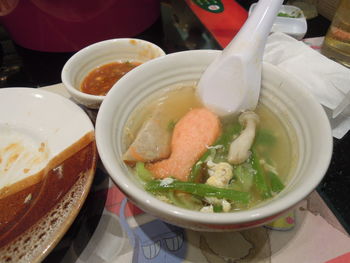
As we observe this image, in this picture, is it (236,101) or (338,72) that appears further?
(338,72)

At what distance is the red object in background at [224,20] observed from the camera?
1.46 meters

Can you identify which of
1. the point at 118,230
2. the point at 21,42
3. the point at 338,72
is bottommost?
the point at 118,230

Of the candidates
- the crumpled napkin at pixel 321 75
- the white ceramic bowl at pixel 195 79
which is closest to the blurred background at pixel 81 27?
the crumpled napkin at pixel 321 75

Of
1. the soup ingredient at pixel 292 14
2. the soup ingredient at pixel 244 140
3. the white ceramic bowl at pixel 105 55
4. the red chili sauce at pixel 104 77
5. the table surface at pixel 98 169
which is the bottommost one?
the table surface at pixel 98 169

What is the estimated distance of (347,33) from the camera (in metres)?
1.26

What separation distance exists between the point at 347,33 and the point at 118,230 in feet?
4.05

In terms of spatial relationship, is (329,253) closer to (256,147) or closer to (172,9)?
(256,147)

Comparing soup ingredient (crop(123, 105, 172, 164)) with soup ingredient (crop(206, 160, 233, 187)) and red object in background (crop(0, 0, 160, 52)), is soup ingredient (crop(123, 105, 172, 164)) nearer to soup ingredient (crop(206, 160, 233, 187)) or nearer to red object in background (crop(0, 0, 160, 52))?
soup ingredient (crop(206, 160, 233, 187))

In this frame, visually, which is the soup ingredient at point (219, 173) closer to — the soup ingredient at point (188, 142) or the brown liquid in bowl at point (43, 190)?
the soup ingredient at point (188, 142)

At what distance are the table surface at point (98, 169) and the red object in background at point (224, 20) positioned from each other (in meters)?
0.20

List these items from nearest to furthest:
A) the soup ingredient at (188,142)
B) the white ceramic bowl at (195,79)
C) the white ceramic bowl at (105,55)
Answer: the white ceramic bowl at (195,79), the soup ingredient at (188,142), the white ceramic bowl at (105,55)

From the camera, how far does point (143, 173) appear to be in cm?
76

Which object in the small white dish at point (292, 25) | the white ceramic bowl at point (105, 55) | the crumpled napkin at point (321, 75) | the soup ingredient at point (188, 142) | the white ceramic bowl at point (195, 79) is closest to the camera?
the white ceramic bowl at point (195, 79)

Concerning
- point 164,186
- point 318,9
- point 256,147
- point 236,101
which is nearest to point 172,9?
point 318,9
